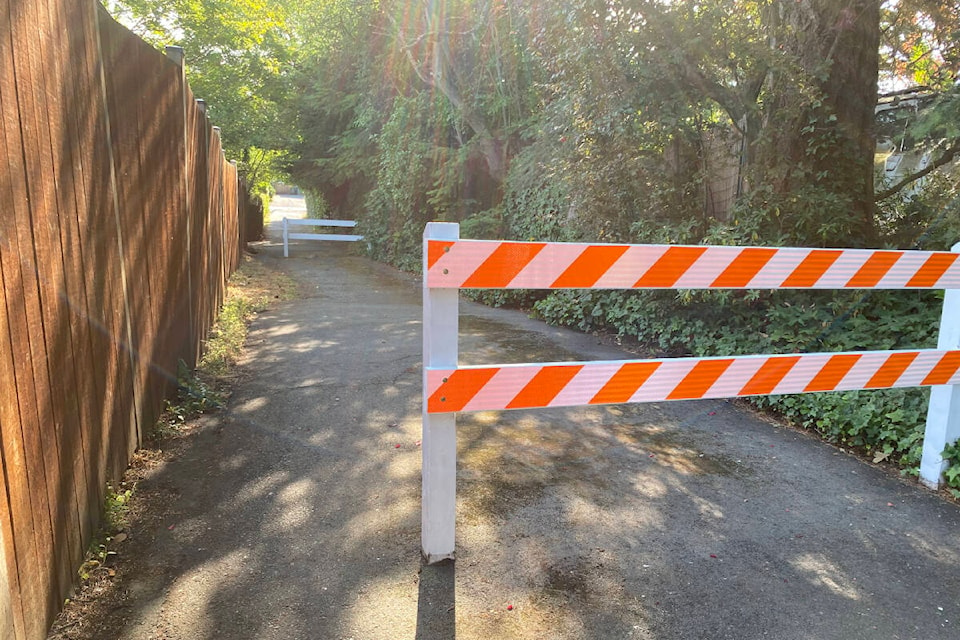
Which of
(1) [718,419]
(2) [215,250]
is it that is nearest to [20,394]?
(1) [718,419]

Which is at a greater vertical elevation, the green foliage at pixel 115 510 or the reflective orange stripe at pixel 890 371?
the reflective orange stripe at pixel 890 371

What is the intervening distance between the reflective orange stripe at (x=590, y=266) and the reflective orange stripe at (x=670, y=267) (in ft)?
0.53

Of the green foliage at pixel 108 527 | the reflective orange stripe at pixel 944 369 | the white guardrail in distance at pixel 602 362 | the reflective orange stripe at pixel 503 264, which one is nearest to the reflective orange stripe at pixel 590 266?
the white guardrail in distance at pixel 602 362

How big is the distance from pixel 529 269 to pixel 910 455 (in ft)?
9.59

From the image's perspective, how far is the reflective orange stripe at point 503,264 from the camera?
2453 millimetres

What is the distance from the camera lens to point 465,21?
44.2ft

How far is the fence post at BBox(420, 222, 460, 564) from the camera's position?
8.14ft

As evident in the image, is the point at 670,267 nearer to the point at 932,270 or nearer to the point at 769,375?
the point at 769,375

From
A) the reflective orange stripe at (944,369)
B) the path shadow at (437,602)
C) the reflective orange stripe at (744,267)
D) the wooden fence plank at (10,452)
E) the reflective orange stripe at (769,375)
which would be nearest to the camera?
the wooden fence plank at (10,452)

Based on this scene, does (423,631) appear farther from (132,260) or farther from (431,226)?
(132,260)

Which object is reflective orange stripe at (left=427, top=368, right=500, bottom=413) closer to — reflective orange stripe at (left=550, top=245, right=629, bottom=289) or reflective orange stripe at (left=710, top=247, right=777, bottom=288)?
reflective orange stripe at (left=550, top=245, right=629, bottom=289)

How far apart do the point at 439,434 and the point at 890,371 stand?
2.31m

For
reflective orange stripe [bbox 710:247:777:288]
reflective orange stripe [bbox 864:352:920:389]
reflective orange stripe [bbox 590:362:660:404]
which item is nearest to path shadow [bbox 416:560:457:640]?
reflective orange stripe [bbox 590:362:660:404]

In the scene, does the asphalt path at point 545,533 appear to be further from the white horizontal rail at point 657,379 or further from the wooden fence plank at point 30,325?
the white horizontal rail at point 657,379
